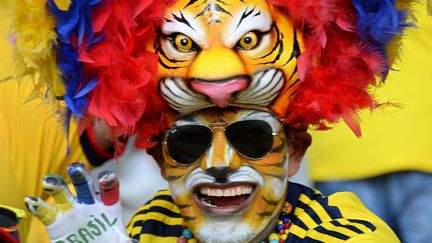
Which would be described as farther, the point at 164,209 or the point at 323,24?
the point at 164,209

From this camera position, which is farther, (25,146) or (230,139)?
(25,146)

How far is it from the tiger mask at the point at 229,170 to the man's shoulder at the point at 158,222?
164 mm

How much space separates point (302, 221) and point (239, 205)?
0.59ft

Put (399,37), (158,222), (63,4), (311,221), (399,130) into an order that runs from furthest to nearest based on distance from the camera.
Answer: (399,130), (158,222), (311,221), (399,37), (63,4)

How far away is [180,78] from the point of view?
8.03 feet

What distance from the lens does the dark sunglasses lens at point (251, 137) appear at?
8.20 feet

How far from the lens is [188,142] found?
8.30 ft


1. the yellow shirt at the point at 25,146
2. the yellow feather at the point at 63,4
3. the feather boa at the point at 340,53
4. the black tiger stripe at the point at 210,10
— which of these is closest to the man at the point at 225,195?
the feather boa at the point at 340,53

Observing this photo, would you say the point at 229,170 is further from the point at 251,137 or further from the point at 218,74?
the point at 218,74

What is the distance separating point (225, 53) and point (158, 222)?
1.71 ft

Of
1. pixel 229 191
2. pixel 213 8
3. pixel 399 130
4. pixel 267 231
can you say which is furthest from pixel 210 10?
pixel 399 130

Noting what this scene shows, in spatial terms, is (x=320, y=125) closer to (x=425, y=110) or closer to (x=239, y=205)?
(x=239, y=205)

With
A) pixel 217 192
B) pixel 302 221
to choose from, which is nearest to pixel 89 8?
pixel 217 192

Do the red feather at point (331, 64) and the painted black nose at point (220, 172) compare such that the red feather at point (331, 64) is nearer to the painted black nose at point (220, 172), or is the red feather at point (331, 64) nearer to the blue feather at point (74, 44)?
the painted black nose at point (220, 172)
